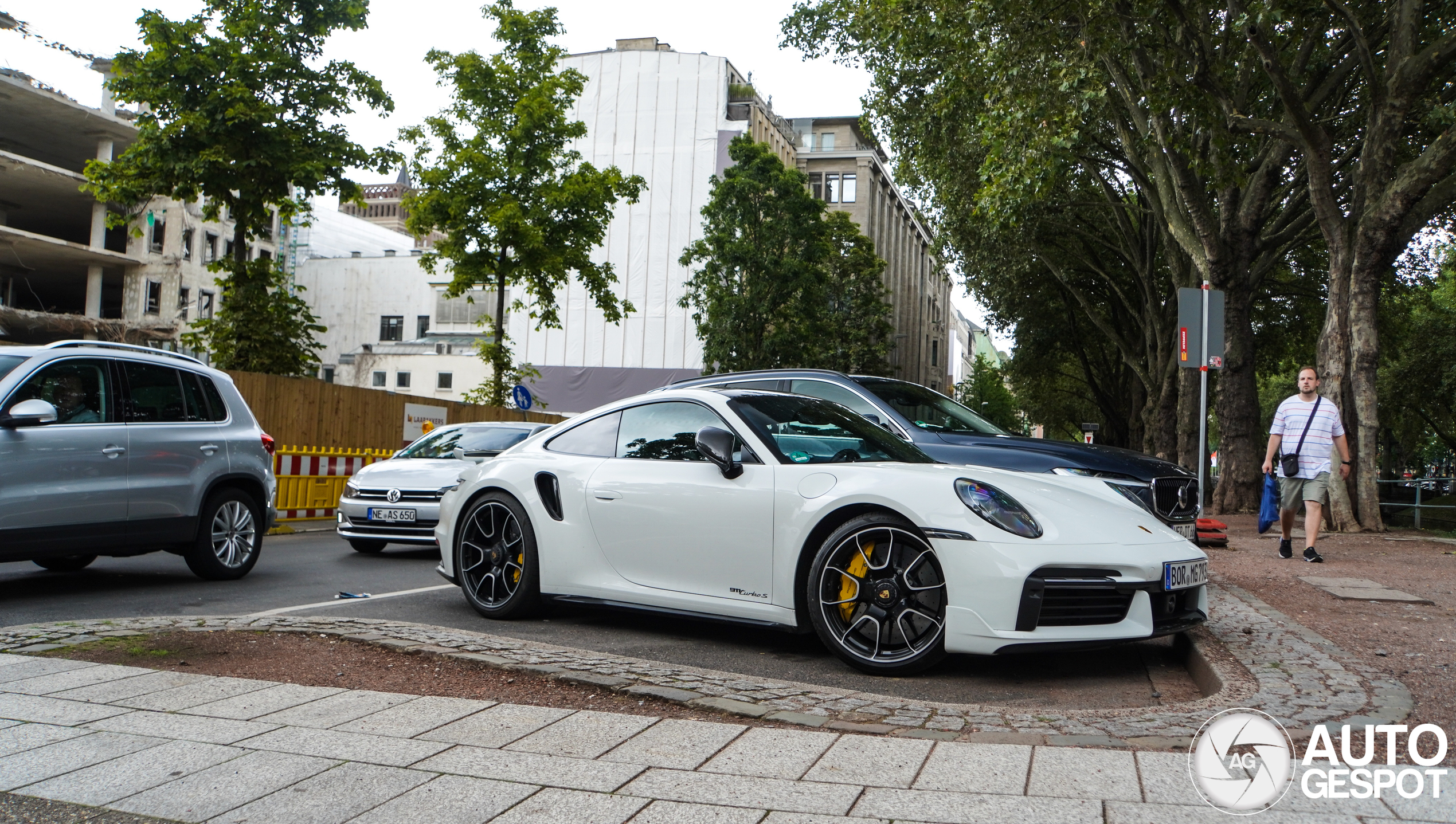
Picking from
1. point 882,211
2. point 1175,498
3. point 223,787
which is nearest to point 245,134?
point 1175,498

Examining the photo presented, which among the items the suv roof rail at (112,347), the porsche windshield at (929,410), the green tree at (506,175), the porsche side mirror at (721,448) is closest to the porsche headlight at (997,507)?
the porsche side mirror at (721,448)

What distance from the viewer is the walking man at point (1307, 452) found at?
973 cm

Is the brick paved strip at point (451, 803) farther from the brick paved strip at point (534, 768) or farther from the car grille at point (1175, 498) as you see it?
the car grille at point (1175, 498)

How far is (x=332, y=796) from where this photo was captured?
3100 mm

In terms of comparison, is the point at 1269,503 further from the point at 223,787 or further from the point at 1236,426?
the point at 223,787

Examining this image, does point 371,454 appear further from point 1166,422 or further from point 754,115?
point 754,115

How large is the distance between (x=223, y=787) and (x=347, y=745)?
1.45ft

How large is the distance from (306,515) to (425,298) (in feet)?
167

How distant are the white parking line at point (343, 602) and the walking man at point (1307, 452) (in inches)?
290

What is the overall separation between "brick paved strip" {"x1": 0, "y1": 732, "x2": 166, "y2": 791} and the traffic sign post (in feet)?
31.7

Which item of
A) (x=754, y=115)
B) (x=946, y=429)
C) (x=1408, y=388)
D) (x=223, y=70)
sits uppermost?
(x=754, y=115)


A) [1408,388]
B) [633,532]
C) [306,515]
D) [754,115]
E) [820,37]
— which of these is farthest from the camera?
[754,115]

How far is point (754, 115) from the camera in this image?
57.7 metres

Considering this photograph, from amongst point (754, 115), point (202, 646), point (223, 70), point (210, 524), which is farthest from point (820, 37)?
point (754, 115)
